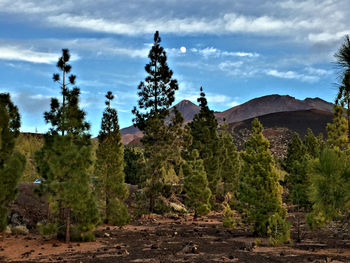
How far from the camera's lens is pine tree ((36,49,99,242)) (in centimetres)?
1766

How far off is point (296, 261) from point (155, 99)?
25.0 m

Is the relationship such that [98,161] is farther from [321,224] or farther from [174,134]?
[321,224]

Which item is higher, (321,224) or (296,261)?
(321,224)

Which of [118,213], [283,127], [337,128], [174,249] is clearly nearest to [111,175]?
[118,213]

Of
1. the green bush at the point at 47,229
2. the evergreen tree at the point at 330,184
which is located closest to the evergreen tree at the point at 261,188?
the evergreen tree at the point at 330,184

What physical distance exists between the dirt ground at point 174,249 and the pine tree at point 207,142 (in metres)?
17.8

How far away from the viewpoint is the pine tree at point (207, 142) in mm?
39844

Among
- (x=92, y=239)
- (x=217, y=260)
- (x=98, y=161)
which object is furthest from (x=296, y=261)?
(x=98, y=161)

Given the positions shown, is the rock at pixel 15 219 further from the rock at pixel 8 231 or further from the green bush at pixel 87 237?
the green bush at pixel 87 237

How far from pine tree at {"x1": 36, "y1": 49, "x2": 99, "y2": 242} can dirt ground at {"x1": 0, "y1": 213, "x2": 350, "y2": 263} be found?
6.23ft

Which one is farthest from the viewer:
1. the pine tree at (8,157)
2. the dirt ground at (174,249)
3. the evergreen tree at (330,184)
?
the pine tree at (8,157)

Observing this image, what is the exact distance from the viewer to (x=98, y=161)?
26609 millimetres

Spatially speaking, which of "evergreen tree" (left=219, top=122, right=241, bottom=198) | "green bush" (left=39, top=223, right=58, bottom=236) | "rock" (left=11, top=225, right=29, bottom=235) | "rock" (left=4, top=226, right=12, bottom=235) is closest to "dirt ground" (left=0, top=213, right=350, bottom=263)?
"green bush" (left=39, top=223, right=58, bottom=236)

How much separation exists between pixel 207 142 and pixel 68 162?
81.0 feet
